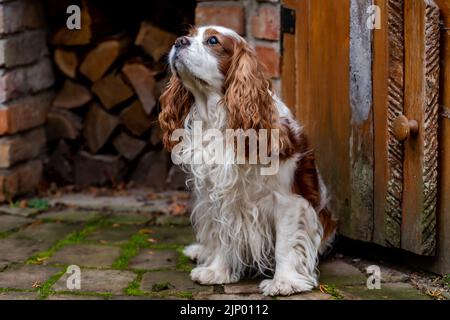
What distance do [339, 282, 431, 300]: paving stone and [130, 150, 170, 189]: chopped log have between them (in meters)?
2.14

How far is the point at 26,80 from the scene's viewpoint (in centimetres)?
463

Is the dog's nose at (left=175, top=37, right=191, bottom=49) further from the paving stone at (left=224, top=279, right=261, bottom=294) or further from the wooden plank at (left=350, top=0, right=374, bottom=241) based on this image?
the paving stone at (left=224, top=279, right=261, bottom=294)

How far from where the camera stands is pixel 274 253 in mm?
3188

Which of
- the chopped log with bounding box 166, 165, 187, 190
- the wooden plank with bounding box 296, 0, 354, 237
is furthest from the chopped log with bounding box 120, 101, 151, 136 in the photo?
the wooden plank with bounding box 296, 0, 354, 237

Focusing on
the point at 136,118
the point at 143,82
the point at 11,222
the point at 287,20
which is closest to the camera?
the point at 287,20

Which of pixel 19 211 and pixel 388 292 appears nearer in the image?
pixel 388 292

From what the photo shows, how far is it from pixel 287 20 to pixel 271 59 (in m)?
0.22

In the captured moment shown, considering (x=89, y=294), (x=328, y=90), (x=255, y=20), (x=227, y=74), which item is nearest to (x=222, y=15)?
(x=255, y=20)

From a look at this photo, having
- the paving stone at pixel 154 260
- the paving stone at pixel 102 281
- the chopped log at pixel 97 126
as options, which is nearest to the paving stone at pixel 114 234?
the paving stone at pixel 154 260

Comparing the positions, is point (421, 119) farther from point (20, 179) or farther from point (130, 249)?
point (20, 179)

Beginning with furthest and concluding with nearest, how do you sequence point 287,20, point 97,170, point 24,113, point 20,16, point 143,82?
1. point 97,170
2. point 143,82
3. point 24,113
4. point 20,16
5. point 287,20

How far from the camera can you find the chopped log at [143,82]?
4.73 metres

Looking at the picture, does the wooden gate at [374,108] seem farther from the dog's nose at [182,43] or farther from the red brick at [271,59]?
the dog's nose at [182,43]
